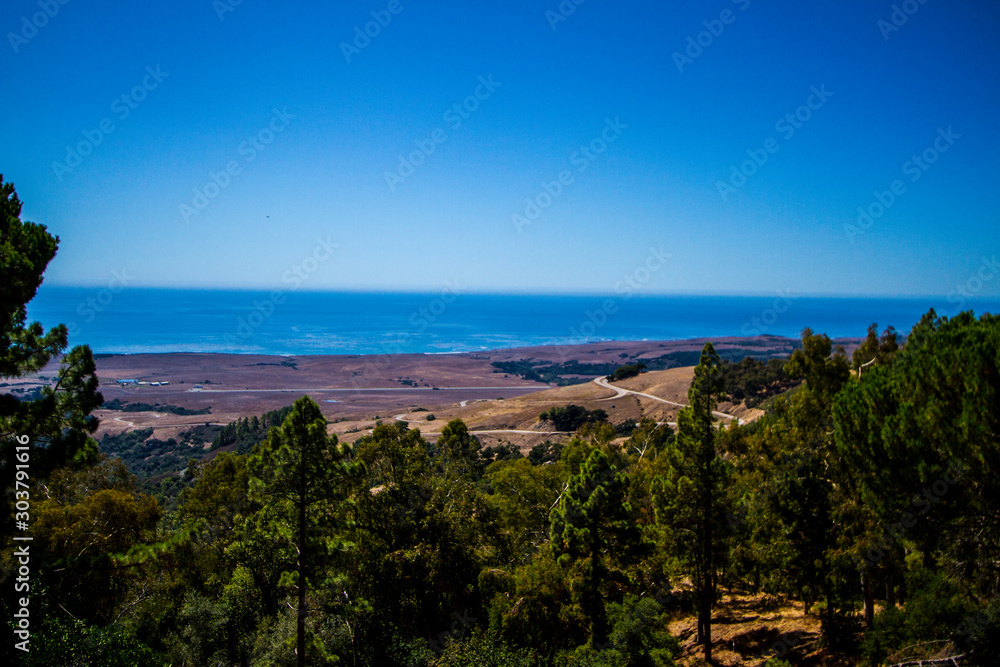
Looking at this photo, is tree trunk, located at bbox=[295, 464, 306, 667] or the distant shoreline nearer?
tree trunk, located at bbox=[295, 464, 306, 667]

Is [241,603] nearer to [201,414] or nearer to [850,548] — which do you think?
[850,548]

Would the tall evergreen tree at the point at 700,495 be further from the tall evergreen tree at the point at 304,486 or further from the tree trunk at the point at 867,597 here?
the tall evergreen tree at the point at 304,486

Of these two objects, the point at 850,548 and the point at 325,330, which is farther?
the point at 325,330

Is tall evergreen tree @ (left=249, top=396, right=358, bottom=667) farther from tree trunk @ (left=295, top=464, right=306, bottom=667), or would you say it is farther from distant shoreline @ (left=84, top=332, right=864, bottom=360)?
distant shoreline @ (left=84, top=332, right=864, bottom=360)

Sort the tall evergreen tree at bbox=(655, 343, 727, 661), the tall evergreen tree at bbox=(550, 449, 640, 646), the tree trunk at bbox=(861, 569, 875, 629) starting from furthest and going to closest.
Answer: the tall evergreen tree at bbox=(655, 343, 727, 661), the tall evergreen tree at bbox=(550, 449, 640, 646), the tree trunk at bbox=(861, 569, 875, 629)

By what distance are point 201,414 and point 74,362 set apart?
57301mm

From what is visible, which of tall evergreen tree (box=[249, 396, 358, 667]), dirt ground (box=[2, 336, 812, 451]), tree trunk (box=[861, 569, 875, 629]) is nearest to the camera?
tall evergreen tree (box=[249, 396, 358, 667])

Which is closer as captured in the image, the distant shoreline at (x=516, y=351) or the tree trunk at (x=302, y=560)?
the tree trunk at (x=302, y=560)

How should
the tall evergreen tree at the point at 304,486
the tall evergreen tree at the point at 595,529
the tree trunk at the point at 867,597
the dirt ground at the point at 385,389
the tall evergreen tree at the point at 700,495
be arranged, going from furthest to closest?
the dirt ground at the point at 385,389
the tall evergreen tree at the point at 700,495
the tall evergreen tree at the point at 595,529
the tree trunk at the point at 867,597
the tall evergreen tree at the point at 304,486

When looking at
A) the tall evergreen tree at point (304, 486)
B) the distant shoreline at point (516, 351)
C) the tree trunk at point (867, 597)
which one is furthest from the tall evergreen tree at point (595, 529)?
the distant shoreline at point (516, 351)

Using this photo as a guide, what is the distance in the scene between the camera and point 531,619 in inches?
541

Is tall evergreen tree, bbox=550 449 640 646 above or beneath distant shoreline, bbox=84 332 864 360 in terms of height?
beneath

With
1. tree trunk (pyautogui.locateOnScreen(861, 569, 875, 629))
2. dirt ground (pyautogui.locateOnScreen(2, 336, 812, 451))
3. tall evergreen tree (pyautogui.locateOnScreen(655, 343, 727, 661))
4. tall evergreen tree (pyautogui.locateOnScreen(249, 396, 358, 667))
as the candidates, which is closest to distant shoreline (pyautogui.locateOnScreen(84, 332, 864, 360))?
dirt ground (pyautogui.locateOnScreen(2, 336, 812, 451))

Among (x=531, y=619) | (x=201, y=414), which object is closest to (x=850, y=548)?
(x=531, y=619)
